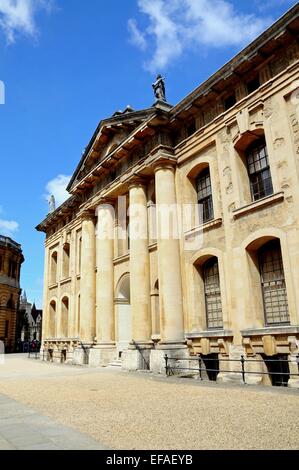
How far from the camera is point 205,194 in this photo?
17734 mm

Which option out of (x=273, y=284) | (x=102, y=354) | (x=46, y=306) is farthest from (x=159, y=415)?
(x=46, y=306)

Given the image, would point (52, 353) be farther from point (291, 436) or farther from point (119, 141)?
point (291, 436)

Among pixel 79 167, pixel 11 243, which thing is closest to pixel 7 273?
pixel 11 243

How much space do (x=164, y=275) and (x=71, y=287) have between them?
13453 millimetres

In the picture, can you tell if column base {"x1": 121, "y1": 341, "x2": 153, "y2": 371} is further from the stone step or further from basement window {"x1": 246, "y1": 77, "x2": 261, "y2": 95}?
basement window {"x1": 246, "y1": 77, "x2": 261, "y2": 95}

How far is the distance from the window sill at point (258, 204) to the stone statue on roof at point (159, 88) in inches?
326

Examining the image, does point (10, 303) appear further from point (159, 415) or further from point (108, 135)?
point (159, 415)

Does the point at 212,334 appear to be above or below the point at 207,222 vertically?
below

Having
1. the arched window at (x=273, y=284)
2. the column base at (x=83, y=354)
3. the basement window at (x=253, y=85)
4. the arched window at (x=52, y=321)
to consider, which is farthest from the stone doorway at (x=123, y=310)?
the basement window at (x=253, y=85)

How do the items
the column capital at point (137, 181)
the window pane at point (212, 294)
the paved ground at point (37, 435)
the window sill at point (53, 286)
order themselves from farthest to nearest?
the window sill at point (53, 286)
the column capital at point (137, 181)
the window pane at point (212, 294)
the paved ground at point (37, 435)

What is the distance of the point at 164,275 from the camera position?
1714 cm

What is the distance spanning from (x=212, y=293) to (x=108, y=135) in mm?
12164

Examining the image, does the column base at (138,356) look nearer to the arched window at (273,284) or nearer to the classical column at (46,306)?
the arched window at (273,284)

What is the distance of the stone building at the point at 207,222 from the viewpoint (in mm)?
13508
